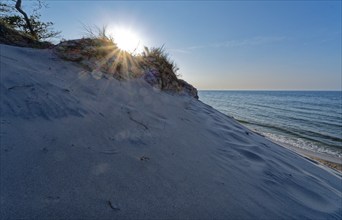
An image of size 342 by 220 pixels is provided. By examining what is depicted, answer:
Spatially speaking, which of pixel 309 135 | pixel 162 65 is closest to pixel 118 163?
pixel 162 65

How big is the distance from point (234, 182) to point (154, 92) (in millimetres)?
3015

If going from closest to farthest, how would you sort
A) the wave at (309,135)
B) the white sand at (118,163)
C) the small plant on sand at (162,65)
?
the white sand at (118,163) < the small plant on sand at (162,65) < the wave at (309,135)

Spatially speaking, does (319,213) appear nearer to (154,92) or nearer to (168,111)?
(168,111)

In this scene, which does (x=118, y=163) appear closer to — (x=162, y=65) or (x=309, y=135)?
(x=162, y=65)

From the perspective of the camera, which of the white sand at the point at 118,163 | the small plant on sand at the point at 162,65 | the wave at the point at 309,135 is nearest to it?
the white sand at the point at 118,163

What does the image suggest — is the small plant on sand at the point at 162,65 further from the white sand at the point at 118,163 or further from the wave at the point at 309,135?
the wave at the point at 309,135

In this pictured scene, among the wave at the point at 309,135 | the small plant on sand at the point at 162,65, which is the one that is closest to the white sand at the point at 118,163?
the small plant on sand at the point at 162,65

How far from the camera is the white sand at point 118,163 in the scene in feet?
5.84

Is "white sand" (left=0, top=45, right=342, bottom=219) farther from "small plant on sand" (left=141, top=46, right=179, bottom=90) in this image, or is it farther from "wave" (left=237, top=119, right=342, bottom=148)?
"wave" (left=237, top=119, right=342, bottom=148)

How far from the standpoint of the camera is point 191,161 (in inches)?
109

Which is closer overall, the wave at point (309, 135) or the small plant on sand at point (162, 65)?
the small plant on sand at point (162, 65)

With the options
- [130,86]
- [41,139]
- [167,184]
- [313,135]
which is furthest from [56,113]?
[313,135]

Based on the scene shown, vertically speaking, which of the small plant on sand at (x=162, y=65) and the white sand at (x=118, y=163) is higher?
the small plant on sand at (x=162, y=65)

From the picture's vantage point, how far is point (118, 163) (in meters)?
2.30
